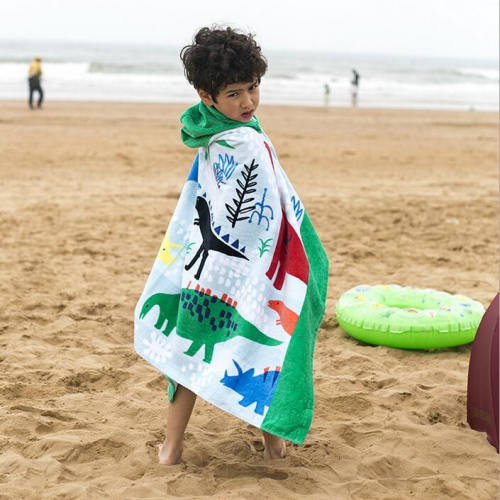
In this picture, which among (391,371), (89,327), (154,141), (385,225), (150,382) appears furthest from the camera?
(154,141)

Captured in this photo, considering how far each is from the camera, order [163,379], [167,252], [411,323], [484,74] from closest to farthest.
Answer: [167,252], [163,379], [411,323], [484,74]

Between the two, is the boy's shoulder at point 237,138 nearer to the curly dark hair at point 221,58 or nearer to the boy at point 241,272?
the boy at point 241,272

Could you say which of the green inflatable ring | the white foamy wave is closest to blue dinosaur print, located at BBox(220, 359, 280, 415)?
the green inflatable ring

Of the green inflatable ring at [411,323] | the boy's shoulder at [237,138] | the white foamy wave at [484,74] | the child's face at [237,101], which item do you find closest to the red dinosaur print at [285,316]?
the boy's shoulder at [237,138]

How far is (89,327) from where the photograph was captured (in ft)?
17.0

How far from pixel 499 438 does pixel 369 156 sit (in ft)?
33.7

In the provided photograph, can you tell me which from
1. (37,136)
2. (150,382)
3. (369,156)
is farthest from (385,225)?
(37,136)

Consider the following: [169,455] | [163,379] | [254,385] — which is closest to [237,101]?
[254,385]

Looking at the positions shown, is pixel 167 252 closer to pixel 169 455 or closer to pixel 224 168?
pixel 224 168

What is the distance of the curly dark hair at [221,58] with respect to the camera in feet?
9.63

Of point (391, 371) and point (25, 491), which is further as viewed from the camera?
point (391, 371)

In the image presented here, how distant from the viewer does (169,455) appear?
10.8 ft

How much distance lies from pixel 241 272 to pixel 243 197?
0.96ft

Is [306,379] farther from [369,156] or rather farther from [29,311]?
[369,156]
